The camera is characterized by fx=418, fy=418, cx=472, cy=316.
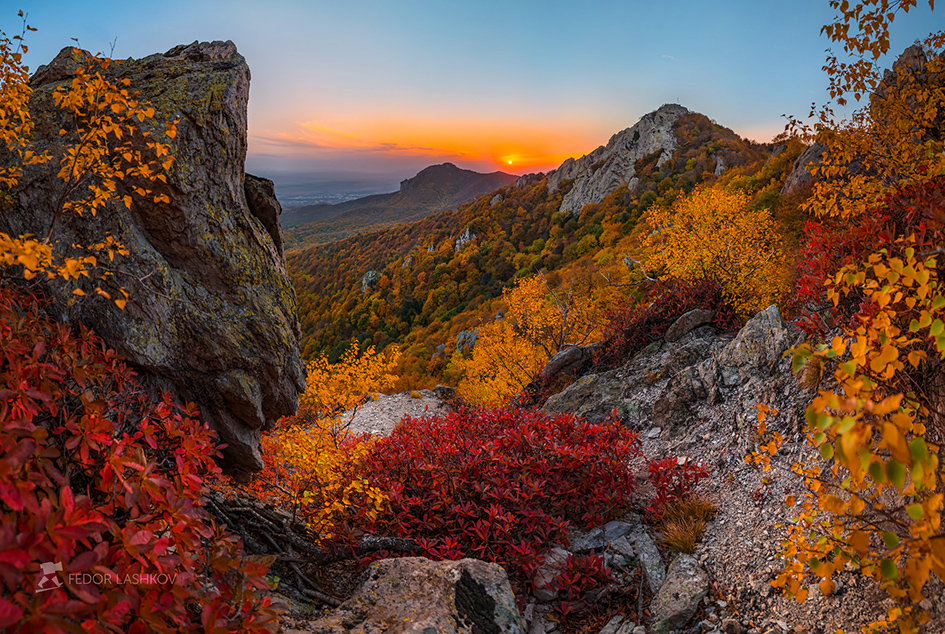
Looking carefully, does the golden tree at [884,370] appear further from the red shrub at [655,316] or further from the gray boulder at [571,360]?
the gray boulder at [571,360]

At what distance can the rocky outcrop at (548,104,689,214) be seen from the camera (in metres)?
73.8

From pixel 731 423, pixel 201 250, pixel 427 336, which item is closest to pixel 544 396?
pixel 731 423

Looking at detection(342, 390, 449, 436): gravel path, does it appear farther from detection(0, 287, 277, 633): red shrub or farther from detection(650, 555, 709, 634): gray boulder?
detection(0, 287, 277, 633): red shrub

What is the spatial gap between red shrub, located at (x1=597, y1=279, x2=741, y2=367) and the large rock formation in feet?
34.9

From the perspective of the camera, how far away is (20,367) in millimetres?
2945

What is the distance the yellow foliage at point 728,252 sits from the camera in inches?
477

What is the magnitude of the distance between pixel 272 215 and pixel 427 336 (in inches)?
2031

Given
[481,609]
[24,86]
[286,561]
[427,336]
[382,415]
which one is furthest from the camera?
[427,336]

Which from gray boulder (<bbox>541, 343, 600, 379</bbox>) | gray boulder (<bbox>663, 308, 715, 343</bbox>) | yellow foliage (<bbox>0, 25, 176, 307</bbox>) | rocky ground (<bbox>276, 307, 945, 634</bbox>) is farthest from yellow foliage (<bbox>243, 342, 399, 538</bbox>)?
gray boulder (<bbox>663, 308, 715, 343</bbox>)

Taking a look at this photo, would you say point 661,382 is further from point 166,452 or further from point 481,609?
point 166,452

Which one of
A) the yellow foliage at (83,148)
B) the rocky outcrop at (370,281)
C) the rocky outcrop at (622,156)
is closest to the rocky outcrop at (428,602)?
the yellow foliage at (83,148)

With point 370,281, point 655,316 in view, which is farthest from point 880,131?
point 370,281

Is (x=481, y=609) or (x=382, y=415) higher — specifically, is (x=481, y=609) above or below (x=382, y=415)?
above

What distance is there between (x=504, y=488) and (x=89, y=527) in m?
5.67
